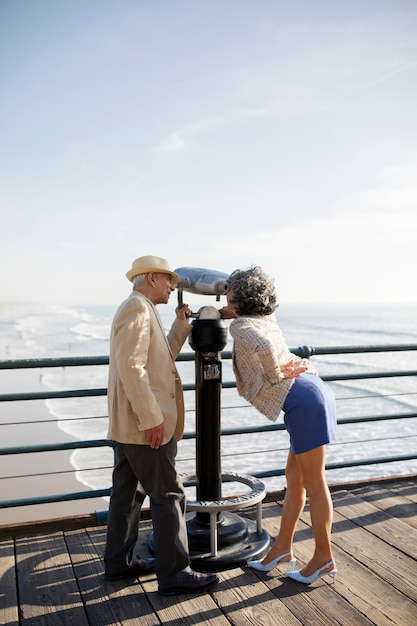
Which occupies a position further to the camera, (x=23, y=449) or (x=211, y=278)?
(x=23, y=449)

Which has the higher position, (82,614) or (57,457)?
(82,614)

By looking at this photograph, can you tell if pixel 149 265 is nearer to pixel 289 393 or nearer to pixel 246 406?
pixel 289 393

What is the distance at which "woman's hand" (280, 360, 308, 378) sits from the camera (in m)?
2.72

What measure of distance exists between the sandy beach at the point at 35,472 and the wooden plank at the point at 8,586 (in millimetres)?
629

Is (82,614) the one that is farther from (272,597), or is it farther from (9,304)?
(9,304)

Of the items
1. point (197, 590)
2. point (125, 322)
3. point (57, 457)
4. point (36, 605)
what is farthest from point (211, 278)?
point (57, 457)

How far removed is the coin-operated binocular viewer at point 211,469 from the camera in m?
2.92

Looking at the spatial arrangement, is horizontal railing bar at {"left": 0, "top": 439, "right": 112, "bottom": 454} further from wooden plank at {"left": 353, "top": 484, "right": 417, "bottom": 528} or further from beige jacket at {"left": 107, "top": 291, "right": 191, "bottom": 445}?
wooden plank at {"left": 353, "top": 484, "right": 417, "bottom": 528}

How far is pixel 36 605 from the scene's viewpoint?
2.60m

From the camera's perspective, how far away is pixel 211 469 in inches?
122

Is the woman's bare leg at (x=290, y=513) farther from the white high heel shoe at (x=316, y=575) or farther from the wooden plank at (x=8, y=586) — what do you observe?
the wooden plank at (x=8, y=586)

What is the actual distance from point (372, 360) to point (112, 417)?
19.1 m

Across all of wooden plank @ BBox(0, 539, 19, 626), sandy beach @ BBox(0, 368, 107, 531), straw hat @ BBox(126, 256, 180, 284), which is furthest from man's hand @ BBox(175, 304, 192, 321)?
wooden plank @ BBox(0, 539, 19, 626)

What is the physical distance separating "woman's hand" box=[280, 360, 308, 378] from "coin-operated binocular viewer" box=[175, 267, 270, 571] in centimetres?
37
